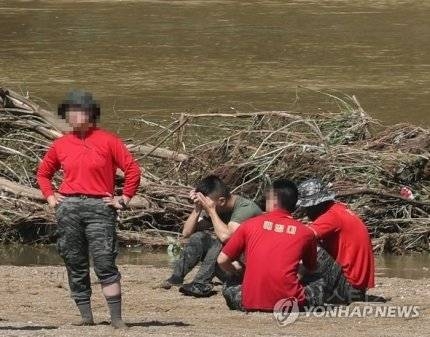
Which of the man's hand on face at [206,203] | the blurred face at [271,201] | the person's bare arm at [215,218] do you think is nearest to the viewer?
the blurred face at [271,201]

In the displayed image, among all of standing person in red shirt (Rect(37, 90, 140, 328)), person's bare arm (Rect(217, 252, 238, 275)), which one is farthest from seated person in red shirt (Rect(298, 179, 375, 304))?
standing person in red shirt (Rect(37, 90, 140, 328))

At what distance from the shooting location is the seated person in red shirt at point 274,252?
851cm

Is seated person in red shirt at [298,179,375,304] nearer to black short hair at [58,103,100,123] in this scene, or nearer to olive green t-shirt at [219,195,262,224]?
olive green t-shirt at [219,195,262,224]

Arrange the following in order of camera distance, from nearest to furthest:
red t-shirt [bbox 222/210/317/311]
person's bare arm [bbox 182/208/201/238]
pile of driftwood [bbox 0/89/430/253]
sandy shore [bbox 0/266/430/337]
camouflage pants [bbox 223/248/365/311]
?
1. sandy shore [bbox 0/266/430/337]
2. red t-shirt [bbox 222/210/317/311]
3. camouflage pants [bbox 223/248/365/311]
4. person's bare arm [bbox 182/208/201/238]
5. pile of driftwood [bbox 0/89/430/253]

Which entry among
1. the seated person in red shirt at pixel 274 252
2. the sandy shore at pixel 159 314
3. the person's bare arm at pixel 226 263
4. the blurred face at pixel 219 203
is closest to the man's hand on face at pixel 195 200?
the blurred face at pixel 219 203

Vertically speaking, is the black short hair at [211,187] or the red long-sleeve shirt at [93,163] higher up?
the red long-sleeve shirt at [93,163]

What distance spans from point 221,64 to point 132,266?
1375cm

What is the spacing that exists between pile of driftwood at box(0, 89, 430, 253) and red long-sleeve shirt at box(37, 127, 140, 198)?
14.6 ft

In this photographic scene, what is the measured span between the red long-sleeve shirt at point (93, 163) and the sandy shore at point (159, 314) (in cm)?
85

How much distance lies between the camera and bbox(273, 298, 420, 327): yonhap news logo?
336 inches

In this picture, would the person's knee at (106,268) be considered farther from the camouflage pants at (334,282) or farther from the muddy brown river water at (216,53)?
the muddy brown river water at (216,53)

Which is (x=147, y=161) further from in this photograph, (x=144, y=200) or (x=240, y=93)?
(x=240, y=93)

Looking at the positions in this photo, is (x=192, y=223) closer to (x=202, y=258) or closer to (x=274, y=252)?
(x=202, y=258)

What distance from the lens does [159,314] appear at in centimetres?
920
